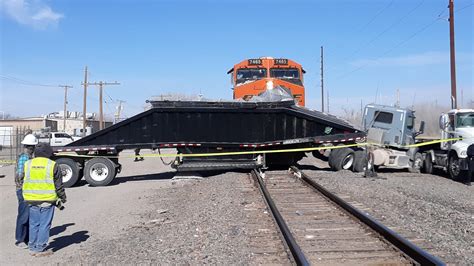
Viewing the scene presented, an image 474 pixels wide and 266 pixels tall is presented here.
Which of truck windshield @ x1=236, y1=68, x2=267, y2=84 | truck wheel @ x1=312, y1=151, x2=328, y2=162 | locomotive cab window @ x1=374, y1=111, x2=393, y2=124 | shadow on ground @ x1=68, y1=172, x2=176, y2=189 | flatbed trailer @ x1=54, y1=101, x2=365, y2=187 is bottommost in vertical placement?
shadow on ground @ x1=68, y1=172, x2=176, y2=189

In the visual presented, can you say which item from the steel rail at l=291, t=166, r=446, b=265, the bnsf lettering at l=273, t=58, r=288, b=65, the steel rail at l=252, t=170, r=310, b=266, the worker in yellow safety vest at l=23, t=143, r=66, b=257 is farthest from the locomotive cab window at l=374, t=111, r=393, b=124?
the worker in yellow safety vest at l=23, t=143, r=66, b=257

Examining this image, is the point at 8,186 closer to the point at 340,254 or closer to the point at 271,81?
the point at 271,81

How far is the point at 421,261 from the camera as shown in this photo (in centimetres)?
559

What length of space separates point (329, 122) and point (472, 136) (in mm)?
5092

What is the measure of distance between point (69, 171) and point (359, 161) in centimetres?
1011

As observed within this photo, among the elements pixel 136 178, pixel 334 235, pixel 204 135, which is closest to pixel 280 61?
pixel 204 135

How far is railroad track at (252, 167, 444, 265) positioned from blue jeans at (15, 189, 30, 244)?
4.19m

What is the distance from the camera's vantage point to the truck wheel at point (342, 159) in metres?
16.5

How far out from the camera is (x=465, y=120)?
16.7 meters

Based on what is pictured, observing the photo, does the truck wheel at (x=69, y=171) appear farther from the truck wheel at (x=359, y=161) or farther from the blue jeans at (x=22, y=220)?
the truck wheel at (x=359, y=161)

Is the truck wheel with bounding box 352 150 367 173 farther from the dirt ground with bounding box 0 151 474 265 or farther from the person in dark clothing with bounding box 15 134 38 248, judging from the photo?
the person in dark clothing with bounding box 15 134 38 248

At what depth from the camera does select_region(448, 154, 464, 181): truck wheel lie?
16.0m

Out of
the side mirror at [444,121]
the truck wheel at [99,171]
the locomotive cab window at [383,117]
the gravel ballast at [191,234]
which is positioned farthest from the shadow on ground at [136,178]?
the side mirror at [444,121]

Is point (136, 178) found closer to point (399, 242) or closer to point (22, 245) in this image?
point (22, 245)
